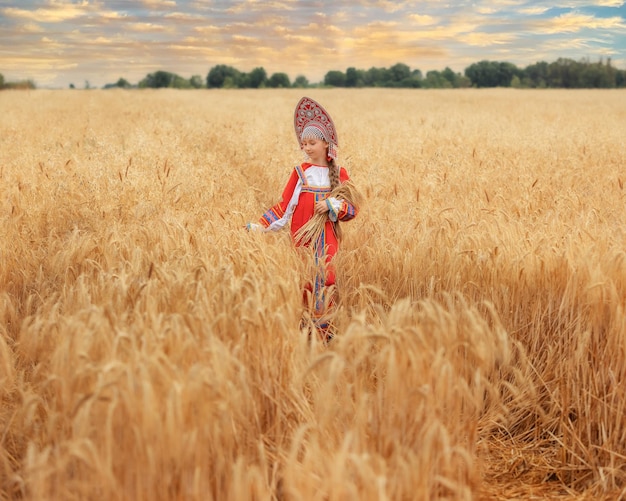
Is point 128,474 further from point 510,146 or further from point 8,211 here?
point 510,146

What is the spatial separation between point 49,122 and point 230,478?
15.7 m

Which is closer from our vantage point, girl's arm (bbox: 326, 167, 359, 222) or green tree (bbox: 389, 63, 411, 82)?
girl's arm (bbox: 326, 167, 359, 222)

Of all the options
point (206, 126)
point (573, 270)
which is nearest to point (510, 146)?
point (573, 270)

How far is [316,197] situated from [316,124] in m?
0.46

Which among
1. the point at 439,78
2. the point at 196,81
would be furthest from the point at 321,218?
the point at 196,81

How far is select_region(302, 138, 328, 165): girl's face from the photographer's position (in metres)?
3.87

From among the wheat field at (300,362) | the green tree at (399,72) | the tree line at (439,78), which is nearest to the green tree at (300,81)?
the tree line at (439,78)

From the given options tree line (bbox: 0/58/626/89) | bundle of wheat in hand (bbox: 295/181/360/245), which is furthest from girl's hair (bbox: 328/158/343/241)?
tree line (bbox: 0/58/626/89)

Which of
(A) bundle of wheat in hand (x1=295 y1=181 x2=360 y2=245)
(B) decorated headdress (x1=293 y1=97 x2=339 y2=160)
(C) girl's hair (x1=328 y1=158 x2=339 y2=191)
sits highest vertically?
(B) decorated headdress (x1=293 y1=97 x2=339 y2=160)

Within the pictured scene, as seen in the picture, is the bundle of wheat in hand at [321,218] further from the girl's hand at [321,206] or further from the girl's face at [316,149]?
the girl's face at [316,149]

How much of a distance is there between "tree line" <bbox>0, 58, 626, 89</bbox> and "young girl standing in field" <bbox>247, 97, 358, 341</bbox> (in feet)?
218

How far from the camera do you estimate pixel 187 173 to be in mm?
Answer: 6266

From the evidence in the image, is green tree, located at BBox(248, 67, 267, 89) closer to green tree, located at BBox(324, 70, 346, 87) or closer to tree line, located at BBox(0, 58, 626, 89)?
tree line, located at BBox(0, 58, 626, 89)

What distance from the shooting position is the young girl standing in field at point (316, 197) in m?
3.73
